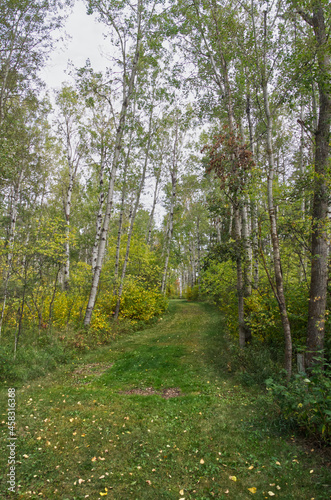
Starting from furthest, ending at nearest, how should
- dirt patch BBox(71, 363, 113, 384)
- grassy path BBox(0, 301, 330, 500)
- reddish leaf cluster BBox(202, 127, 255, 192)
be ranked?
dirt patch BBox(71, 363, 113, 384) < reddish leaf cluster BBox(202, 127, 255, 192) < grassy path BBox(0, 301, 330, 500)

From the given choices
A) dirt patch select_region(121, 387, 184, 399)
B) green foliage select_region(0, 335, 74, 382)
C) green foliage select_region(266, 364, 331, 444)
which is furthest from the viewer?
green foliage select_region(0, 335, 74, 382)

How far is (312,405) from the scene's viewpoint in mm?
3406

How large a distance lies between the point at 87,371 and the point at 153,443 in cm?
364

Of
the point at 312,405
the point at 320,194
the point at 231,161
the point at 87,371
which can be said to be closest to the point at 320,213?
the point at 320,194

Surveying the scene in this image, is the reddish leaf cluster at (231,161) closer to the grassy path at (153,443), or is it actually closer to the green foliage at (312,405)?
the green foliage at (312,405)

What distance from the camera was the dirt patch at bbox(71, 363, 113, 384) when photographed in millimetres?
6219

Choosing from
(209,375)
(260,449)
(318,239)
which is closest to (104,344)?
(209,375)

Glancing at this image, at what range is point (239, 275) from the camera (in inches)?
261

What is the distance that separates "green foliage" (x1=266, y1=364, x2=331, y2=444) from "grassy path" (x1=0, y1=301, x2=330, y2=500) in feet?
1.03

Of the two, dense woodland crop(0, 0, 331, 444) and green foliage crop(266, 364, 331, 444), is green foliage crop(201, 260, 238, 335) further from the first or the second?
green foliage crop(266, 364, 331, 444)

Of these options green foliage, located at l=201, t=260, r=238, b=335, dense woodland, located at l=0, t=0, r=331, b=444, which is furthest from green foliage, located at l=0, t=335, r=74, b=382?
green foliage, located at l=201, t=260, r=238, b=335

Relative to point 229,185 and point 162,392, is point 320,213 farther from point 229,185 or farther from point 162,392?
point 162,392

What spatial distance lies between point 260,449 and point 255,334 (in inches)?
145

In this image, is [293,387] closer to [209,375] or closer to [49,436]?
[209,375]
